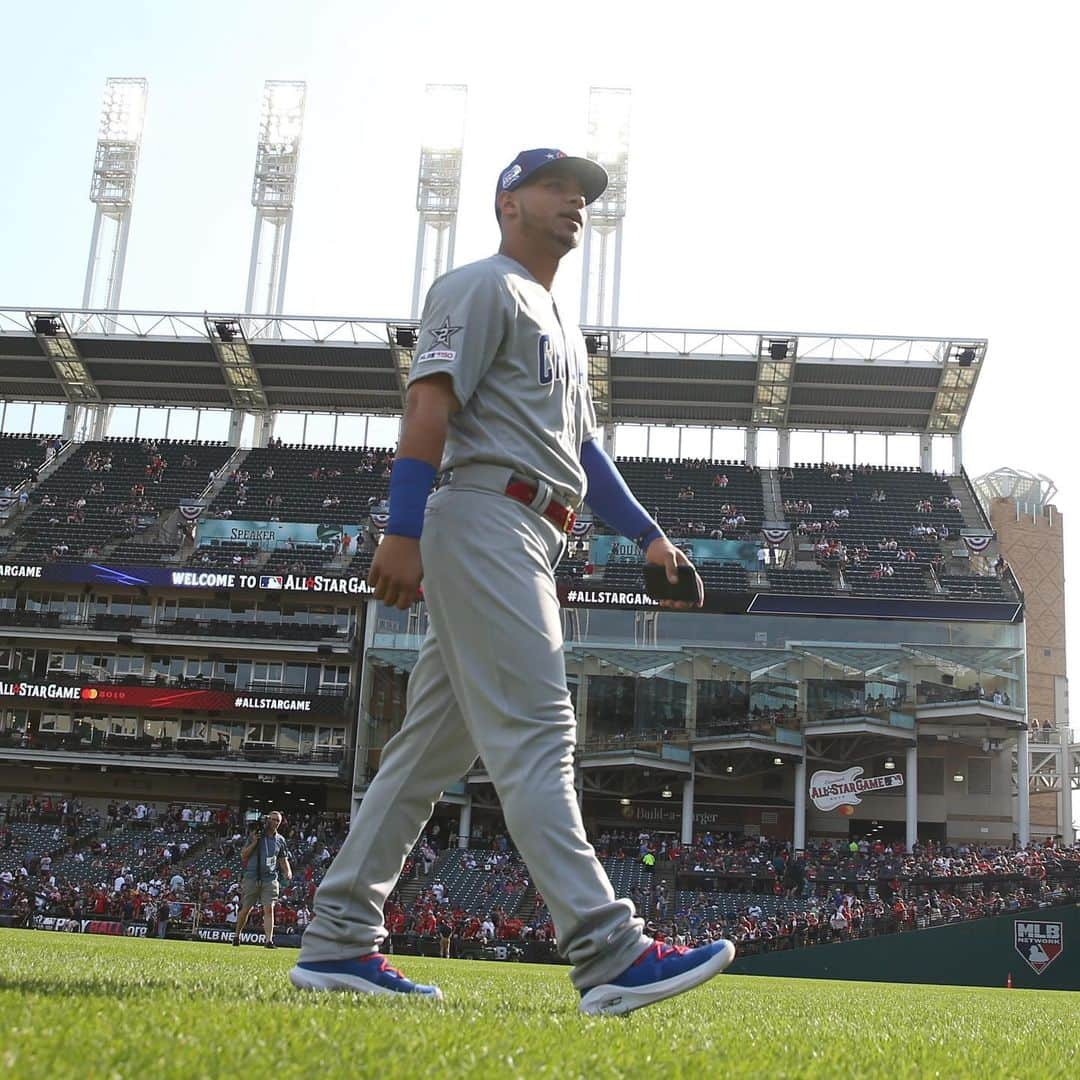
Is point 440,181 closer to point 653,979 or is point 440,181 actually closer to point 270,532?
point 270,532

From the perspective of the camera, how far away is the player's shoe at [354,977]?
3.90 m

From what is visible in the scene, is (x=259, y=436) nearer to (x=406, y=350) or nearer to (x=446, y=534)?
(x=406, y=350)

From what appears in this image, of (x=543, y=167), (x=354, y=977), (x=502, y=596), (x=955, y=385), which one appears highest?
(x=955, y=385)

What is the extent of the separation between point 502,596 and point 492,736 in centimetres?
39

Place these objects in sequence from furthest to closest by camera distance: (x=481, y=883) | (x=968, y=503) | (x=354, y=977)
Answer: (x=968, y=503), (x=481, y=883), (x=354, y=977)

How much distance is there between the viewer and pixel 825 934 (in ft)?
79.1

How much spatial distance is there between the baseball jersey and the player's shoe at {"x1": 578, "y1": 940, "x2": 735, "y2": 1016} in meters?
1.38

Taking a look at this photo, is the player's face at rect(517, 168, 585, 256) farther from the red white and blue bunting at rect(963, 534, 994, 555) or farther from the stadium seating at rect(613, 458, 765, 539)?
the red white and blue bunting at rect(963, 534, 994, 555)

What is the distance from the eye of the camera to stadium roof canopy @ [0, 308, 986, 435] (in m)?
49.3

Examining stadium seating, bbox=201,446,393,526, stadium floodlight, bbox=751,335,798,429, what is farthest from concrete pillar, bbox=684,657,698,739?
stadium floodlight, bbox=751,335,798,429

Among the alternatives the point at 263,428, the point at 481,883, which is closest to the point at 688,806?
the point at 481,883

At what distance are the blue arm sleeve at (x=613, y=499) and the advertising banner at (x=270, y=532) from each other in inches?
1637

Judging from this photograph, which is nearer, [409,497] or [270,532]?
[409,497]

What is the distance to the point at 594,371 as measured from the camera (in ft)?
163
